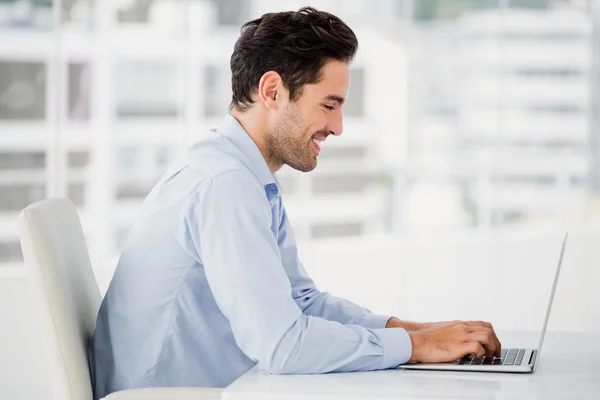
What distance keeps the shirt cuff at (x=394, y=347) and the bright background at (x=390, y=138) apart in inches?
147

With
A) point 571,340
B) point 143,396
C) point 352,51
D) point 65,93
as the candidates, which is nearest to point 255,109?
point 352,51

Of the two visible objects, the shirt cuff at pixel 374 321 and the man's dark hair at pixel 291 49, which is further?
the shirt cuff at pixel 374 321

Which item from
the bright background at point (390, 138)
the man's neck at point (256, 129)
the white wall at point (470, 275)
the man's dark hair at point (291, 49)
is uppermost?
the man's dark hair at point (291, 49)

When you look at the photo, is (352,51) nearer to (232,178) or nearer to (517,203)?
(232,178)

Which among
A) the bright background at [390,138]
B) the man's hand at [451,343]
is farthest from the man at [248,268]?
the bright background at [390,138]

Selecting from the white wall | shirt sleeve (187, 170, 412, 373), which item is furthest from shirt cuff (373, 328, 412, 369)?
the white wall

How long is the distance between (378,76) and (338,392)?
440 centimetres

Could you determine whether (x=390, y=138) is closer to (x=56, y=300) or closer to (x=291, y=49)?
(x=291, y=49)

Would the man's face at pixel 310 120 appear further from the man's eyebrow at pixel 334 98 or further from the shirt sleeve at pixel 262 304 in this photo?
the shirt sleeve at pixel 262 304

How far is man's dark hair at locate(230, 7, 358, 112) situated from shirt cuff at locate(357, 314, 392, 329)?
445mm

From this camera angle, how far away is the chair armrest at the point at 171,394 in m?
1.37

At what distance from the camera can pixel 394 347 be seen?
4.88 ft

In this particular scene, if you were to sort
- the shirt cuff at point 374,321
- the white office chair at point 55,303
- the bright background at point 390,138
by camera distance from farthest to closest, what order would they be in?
the bright background at point 390,138 < the shirt cuff at point 374,321 < the white office chair at point 55,303

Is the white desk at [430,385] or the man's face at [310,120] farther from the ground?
the man's face at [310,120]
